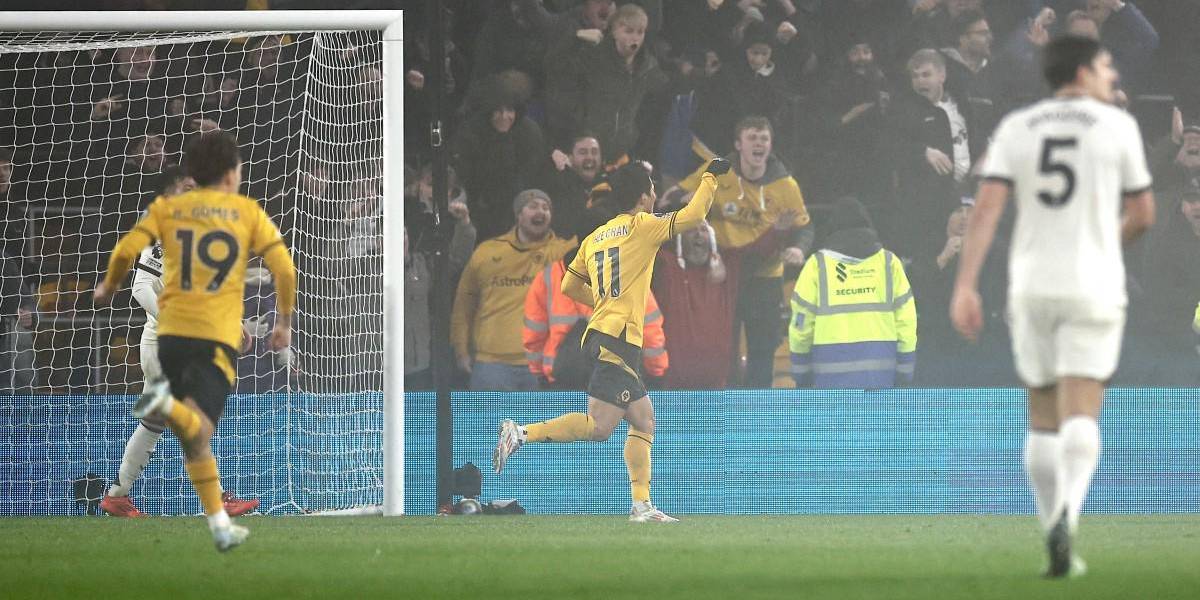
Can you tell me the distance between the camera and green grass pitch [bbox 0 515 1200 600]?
5145 mm

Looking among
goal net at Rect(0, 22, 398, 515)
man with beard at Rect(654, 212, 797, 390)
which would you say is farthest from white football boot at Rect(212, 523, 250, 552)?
man with beard at Rect(654, 212, 797, 390)

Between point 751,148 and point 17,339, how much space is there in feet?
15.8

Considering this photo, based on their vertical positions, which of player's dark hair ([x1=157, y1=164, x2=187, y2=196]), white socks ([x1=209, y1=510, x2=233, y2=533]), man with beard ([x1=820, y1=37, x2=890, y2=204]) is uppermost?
man with beard ([x1=820, y1=37, x2=890, y2=204])

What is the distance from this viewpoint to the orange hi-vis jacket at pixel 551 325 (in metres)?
10.1

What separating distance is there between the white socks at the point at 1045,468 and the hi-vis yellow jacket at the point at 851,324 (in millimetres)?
4961

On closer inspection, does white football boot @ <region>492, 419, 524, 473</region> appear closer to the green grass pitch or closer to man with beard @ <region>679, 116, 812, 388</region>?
the green grass pitch

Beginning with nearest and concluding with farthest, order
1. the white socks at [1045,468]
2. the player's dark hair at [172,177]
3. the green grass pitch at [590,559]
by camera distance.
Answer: the white socks at [1045,468] < the green grass pitch at [590,559] < the player's dark hair at [172,177]

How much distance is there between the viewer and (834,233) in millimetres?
10125

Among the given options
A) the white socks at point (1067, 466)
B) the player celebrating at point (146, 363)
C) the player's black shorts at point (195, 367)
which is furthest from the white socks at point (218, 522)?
the white socks at point (1067, 466)

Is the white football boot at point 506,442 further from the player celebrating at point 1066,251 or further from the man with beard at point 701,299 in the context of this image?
the player celebrating at point 1066,251

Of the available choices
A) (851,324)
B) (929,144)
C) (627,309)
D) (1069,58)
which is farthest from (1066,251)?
(929,144)

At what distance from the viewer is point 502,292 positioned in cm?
1014

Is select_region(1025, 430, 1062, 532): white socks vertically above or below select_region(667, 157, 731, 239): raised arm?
below

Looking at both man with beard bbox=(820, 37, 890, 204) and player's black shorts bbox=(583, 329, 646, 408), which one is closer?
player's black shorts bbox=(583, 329, 646, 408)
